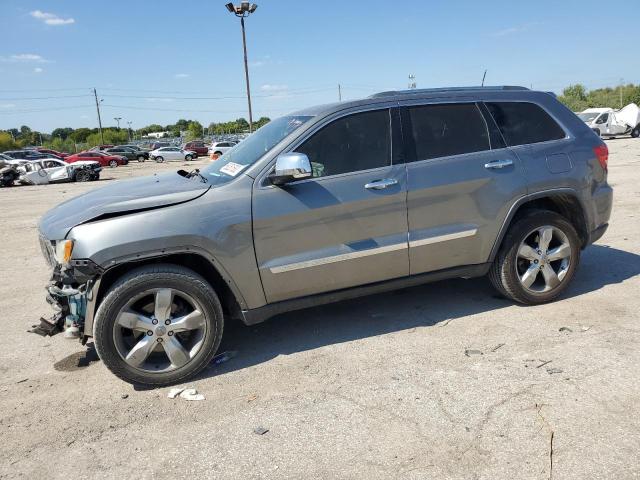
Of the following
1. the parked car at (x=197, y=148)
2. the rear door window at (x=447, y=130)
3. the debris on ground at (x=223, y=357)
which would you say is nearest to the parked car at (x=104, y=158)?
the parked car at (x=197, y=148)

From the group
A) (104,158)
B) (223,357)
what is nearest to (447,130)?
(223,357)

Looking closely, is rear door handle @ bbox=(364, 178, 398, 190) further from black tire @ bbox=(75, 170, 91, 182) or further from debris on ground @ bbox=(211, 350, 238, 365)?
black tire @ bbox=(75, 170, 91, 182)

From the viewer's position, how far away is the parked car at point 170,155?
4606 centimetres

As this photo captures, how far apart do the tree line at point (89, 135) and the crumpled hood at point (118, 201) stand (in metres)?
Result: 43.7

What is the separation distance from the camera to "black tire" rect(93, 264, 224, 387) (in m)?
3.32

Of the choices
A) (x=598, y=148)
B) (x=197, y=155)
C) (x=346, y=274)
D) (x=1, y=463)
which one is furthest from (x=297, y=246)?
(x=197, y=155)

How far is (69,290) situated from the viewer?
3.50 metres

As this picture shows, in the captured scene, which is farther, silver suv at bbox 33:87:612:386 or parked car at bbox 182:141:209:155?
parked car at bbox 182:141:209:155

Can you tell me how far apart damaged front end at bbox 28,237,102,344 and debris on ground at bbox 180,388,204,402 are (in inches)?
31.1

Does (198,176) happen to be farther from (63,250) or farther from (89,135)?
(89,135)

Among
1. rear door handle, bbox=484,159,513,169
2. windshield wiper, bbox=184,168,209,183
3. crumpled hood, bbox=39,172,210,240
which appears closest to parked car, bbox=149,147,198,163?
windshield wiper, bbox=184,168,209,183

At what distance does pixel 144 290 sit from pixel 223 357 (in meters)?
0.87

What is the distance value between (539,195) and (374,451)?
9.02 feet

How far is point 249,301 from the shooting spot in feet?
12.0
